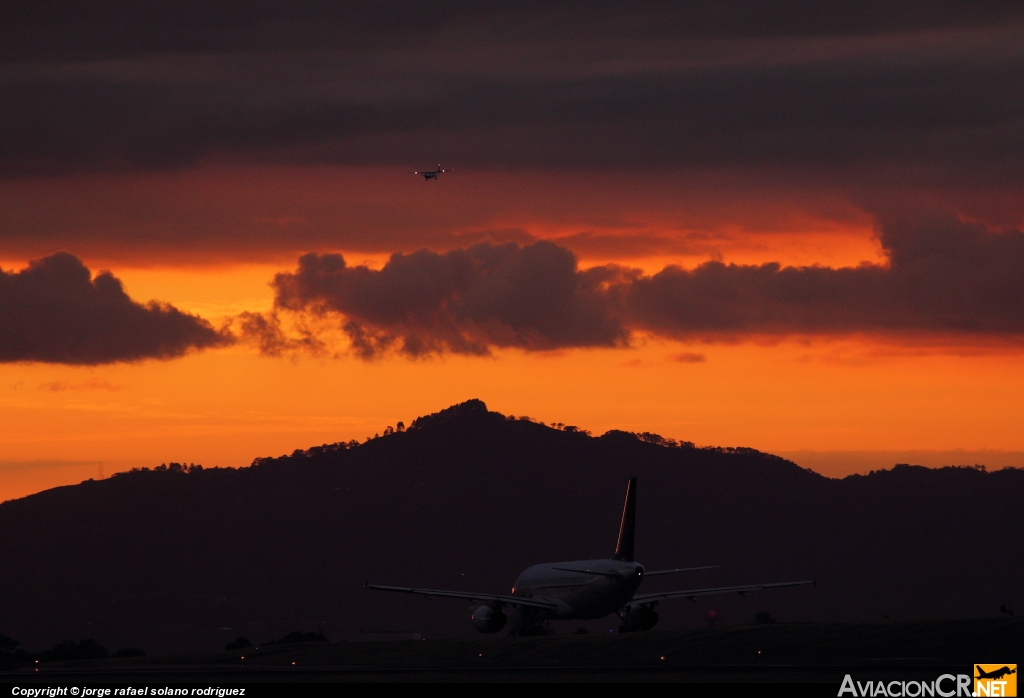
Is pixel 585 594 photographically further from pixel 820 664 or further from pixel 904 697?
pixel 904 697

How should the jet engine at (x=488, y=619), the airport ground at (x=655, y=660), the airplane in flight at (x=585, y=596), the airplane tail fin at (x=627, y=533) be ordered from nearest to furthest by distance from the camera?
the airport ground at (x=655, y=660) → the airplane in flight at (x=585, y=596) → the airplane tail fin at (x=627, y=533) → the jet engine at (x=488, y=619)

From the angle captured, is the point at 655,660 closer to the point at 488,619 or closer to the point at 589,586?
the point at 589,586

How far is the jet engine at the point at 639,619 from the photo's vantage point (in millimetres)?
135875

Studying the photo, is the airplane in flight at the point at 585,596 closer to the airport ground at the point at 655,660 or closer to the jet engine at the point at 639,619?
the jet engine at the point at 639,619

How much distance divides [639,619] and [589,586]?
16.9 ft

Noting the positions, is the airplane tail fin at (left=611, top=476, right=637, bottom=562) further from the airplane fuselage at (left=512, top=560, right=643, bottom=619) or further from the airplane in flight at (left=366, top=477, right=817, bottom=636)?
the airplane fuselage at (left=512, top=560, right=643, bottom=619)

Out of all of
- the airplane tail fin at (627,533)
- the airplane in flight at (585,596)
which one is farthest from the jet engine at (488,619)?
the airplane tail fin at (627,533)

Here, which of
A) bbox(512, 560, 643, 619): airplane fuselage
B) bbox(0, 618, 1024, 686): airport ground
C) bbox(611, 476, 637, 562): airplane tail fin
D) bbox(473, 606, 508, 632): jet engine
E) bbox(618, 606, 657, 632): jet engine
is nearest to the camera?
bbox(0, 618, 1024, 686): airport ground

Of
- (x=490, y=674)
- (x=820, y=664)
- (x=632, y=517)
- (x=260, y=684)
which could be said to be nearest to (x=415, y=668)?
(x=490, y=674)

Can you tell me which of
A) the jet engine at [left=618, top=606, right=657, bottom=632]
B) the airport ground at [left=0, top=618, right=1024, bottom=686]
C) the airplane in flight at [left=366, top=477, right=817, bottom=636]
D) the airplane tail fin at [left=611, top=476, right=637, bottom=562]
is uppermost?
the airplane tail fin at [left=611, top=476, right=637, bottom=562]

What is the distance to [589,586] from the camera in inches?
5359

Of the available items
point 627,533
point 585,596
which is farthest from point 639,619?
point 627,533

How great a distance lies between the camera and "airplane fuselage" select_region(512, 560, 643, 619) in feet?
440

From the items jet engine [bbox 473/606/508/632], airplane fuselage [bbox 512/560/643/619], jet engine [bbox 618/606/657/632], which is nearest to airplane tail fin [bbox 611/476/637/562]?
airplane fuselage [bbox 512/560/643/619]
